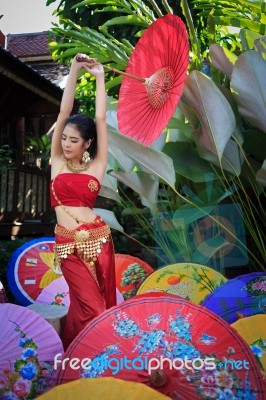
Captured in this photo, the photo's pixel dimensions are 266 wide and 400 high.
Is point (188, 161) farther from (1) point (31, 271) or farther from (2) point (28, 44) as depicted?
(2) point (28, 44)

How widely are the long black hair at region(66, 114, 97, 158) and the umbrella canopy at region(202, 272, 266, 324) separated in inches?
25.5

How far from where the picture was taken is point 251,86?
1.99 meters

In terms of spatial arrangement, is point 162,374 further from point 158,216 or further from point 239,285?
point 158,216

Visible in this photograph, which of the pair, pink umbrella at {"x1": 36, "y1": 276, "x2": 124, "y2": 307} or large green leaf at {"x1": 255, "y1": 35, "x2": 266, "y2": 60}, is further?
pink umbrella at {"x1": 36, "y1": 276, "x2": 124, "y2": 307}

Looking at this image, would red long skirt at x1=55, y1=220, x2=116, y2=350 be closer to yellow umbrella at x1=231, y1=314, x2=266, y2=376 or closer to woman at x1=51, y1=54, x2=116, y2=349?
woman at x1=51, y1=54, x2=116, y2=349

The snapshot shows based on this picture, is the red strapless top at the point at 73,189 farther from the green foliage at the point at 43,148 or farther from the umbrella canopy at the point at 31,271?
the green foliage at the point at 43,148

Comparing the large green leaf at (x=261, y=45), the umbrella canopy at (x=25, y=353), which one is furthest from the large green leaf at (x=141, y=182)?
the umbrella canopy at (x=25, y=353)

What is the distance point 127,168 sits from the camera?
224 centimetres

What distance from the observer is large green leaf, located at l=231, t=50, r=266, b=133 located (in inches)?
76.5

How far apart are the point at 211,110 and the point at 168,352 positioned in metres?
0.93

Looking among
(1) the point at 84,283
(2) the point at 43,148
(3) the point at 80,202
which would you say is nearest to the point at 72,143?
(3) the point at 80,202

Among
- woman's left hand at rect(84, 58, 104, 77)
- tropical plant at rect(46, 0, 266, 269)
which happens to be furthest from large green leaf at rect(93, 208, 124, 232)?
woman's left hand at rect(84, 58, 104, 77)

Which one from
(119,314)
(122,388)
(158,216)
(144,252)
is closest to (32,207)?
(144,252)

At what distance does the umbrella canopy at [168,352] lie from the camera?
1265 mm
